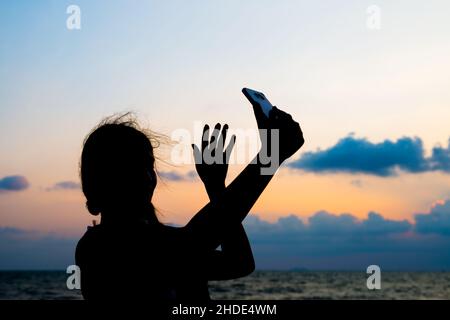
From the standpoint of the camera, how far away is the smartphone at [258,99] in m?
1.17

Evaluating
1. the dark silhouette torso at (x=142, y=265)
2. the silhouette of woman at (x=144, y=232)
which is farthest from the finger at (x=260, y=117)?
the dark silhouette torso at (x=142, y=265)

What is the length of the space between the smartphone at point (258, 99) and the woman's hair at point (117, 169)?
27 cm

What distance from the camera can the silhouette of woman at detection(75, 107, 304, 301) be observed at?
1113mm

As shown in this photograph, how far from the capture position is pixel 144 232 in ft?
4.12

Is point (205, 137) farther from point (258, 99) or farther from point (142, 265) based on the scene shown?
point (142, 265)

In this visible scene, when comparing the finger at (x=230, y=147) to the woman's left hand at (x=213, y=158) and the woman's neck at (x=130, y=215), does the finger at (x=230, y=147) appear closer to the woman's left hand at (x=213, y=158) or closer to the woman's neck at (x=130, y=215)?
the woman's left hand at (x=213, y=158)

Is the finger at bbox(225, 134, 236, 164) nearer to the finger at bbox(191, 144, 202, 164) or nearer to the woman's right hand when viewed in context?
the finger at bbox(191, 144, 202, 164)

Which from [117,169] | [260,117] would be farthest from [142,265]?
[260,117]

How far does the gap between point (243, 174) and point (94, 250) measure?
0.45 m

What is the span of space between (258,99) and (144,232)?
0.36m

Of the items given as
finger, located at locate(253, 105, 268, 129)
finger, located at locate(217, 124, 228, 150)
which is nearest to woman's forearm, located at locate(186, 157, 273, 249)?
finger, located at locate(253, 105, 268, 129)

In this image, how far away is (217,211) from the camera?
1.04m
